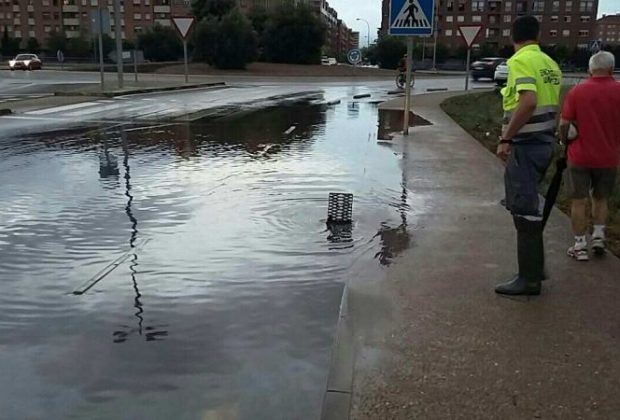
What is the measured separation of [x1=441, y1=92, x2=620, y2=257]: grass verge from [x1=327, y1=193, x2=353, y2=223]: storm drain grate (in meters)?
2.48

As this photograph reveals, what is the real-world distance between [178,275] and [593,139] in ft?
11.4

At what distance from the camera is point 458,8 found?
129 meters

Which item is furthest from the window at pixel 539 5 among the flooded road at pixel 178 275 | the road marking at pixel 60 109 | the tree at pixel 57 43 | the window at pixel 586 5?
the flooded road at pixel 178 275

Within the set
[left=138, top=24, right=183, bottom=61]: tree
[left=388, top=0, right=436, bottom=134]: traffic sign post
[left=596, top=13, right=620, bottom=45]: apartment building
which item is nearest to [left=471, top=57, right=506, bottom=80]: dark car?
[left=388, top=0, right=436, bottom=134]: traffic sign post

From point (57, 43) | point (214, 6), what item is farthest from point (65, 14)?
point (214, 6)

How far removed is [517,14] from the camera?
412ft

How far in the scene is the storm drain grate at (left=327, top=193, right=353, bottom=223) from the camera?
695 cm

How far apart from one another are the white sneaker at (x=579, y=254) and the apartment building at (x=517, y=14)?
411ft

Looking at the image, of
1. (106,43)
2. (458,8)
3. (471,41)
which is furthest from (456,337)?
(458,8)

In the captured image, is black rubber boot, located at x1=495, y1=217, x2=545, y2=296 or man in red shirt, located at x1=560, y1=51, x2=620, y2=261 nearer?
black rubber boot, located at x1=495, y1=217, x2=545, y2=296

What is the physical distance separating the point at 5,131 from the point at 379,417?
13297 millimetres

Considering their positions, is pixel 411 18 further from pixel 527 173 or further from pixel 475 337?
pixel 475 337

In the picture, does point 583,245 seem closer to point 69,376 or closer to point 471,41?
point 69,376

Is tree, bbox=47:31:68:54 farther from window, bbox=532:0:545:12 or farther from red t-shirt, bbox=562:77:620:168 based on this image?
red t-shirt, bbox=562:77:620:168
